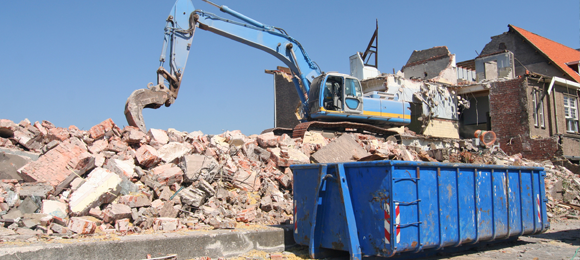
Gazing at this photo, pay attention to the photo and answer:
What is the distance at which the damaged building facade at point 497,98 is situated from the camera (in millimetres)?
18141

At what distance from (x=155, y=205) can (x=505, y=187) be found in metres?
5.42

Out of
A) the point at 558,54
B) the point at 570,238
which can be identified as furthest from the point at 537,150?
the point at 558,54

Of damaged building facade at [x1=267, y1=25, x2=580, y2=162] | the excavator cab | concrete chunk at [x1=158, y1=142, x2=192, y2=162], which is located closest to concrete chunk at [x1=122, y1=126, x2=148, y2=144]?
concrete chunk at [x1=158, y1=142, x2=192, y2=162]

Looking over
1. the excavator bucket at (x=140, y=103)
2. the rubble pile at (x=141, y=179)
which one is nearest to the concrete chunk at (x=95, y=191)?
the rubble pile at (x=141, y=179)

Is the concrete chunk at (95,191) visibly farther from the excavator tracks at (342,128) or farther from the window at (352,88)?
the window at (352,88)

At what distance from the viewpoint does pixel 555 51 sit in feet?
87.2

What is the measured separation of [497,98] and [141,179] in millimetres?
16931

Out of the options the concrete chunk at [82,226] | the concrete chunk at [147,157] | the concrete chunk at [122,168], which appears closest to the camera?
the concrete chunk at [82,226]

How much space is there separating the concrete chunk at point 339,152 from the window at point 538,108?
1216 cm

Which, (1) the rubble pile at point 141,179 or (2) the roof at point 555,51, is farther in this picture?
(2) the roof at point 555,51

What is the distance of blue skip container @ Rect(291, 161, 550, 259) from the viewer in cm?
497

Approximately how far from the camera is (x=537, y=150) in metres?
17.4

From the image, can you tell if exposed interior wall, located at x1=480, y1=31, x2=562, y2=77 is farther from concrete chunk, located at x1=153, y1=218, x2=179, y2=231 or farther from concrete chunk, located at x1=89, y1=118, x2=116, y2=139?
concrete chunk, located at x1=153, y1=218, x2=179, y2=231

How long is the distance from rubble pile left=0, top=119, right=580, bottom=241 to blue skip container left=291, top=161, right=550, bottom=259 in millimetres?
1457
